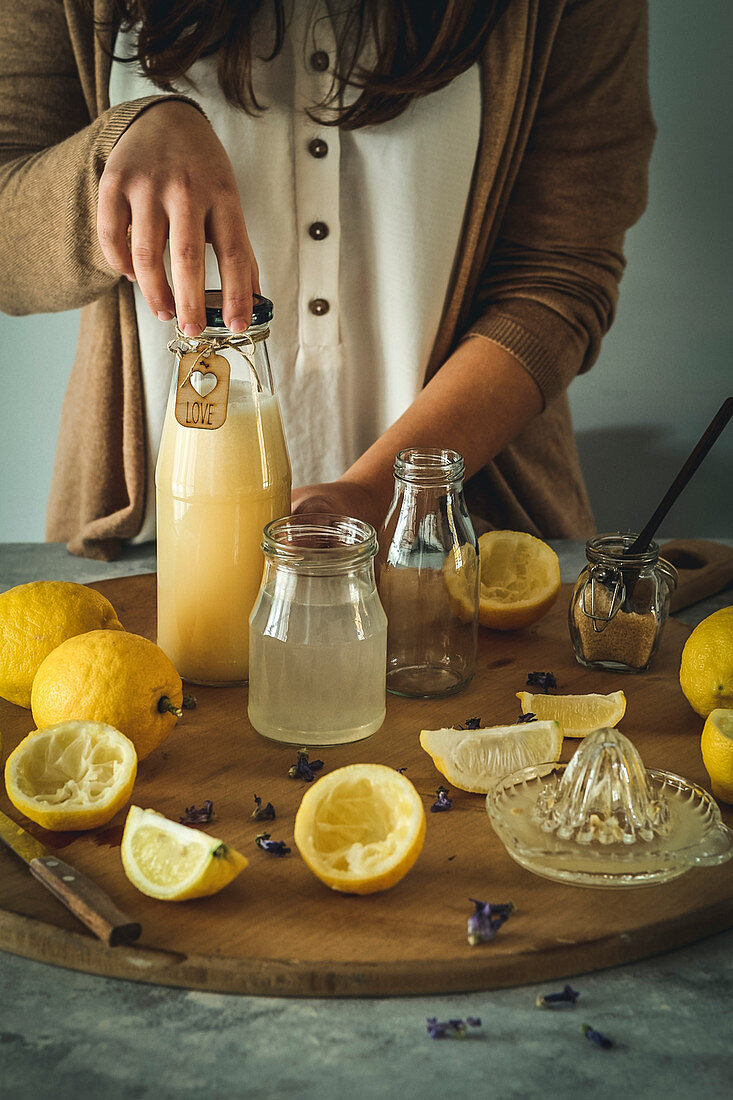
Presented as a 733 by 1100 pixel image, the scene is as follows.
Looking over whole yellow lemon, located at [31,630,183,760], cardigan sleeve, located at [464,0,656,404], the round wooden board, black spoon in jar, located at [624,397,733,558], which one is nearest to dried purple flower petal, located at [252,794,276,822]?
the round wooden board

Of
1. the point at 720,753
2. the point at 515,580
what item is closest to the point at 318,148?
the point at 515,580

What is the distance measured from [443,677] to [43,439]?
1.54 metres

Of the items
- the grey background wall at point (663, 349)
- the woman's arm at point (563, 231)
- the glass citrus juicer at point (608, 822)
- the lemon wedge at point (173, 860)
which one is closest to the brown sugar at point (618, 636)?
the glass citrus juicer at point (608, 822)

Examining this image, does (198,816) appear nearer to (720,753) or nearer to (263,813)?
(263,813)

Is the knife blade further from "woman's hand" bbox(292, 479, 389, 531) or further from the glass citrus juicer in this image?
"woman's hand" bbox(292, 479, 389, 531)

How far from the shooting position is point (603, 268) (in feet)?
4.71

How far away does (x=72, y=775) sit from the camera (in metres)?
0.78

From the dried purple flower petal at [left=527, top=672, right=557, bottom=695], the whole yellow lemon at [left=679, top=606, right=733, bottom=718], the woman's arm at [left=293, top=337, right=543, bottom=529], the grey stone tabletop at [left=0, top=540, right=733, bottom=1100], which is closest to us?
the grey stone tabletop at [left=0, top=540, right=733, bottom=1100]

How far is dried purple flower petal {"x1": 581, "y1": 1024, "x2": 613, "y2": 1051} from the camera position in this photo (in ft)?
1.91

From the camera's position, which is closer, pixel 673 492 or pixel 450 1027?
pixel 450 1027

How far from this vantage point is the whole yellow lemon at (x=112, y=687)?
2.67 feet

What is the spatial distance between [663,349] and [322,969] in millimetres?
1914

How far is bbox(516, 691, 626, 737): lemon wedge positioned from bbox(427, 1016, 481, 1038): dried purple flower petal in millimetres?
335

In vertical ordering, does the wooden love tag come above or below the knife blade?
above
